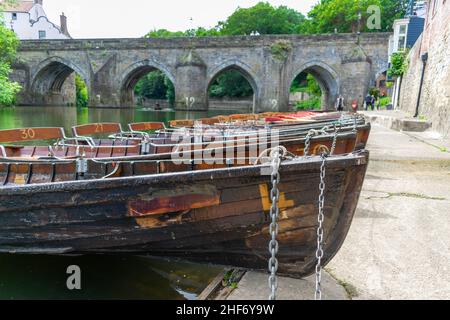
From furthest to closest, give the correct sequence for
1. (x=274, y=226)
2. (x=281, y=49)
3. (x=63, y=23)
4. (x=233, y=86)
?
(x=63, y=23)
(x=233, y=86)
(x=281, y=49)
(x=274, y=226)

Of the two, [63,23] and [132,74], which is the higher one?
[63,23]

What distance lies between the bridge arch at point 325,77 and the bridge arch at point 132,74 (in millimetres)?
11837

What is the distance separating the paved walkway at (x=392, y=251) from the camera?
277 centimetres

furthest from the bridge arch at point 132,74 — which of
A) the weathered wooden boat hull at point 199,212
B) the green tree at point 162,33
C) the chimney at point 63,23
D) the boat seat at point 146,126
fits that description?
the weathered wooden boat hull at point 199,212

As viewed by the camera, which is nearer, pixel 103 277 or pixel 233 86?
pixel 103 277

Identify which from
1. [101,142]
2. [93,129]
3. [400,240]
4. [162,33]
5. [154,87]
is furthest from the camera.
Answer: [162,33]

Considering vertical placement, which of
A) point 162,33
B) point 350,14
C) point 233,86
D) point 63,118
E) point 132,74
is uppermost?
point 162,33

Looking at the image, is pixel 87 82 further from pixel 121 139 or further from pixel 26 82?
pixel 121 139

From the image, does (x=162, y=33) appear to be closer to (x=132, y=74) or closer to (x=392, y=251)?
(x=132, y=74)

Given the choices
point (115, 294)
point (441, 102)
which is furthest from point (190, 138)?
point (441, 102)

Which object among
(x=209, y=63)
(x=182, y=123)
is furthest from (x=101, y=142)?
(x=209, y=63)

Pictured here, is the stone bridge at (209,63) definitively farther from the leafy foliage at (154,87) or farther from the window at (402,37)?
the leafy foliage at (154,87)

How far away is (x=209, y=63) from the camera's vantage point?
112 feet

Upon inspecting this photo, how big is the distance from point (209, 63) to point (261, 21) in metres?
22.3
